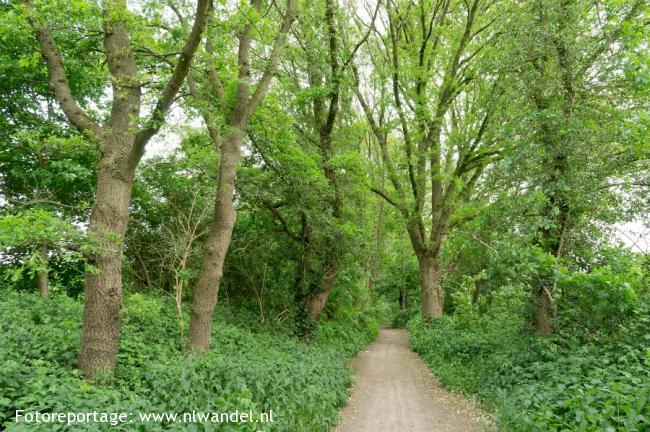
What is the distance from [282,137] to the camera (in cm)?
1045

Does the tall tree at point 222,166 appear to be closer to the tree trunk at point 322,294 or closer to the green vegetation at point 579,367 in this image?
the green vegetation at point 579,367

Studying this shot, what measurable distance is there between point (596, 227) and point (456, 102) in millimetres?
9773

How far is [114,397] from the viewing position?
164 inches

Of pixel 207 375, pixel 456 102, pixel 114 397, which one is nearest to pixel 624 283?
pixel 207 375

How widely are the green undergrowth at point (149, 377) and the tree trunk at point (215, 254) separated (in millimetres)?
574

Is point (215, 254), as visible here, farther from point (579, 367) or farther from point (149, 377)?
point (579, 367)

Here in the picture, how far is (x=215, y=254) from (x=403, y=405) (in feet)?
15.5

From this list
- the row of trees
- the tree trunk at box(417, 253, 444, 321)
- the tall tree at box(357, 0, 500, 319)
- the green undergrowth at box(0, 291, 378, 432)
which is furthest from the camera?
the tree trunk at box(417, 253, 444, 321)

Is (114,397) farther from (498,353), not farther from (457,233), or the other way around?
(457,233)

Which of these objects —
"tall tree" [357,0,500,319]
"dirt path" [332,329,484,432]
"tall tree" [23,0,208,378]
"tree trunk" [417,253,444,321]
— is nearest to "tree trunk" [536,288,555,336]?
"dirt path" [332,329,484,432]

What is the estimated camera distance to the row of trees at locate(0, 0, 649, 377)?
540 centimetres

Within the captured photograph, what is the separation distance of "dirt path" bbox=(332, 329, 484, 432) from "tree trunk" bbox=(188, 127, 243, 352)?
2889mm

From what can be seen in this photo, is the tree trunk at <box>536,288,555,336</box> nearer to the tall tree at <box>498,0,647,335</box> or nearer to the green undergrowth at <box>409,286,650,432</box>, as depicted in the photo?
the tall tree at <box>498,0,647,335</box>

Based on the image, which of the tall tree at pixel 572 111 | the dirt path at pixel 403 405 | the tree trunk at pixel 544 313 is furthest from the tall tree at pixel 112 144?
the tree trunk at pixel 544 313
